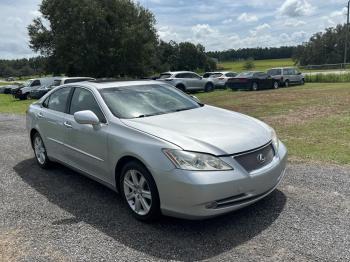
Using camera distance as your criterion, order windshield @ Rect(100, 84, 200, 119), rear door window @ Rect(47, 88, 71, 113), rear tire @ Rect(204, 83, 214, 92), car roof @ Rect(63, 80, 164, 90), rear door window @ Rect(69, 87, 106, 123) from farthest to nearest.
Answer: rear tire @ Rect(204, 83, 214, 92) < rear door window @ Rect(47, 88, 71, 113) < car roof @ Rect(63, 80, 164, 90) < rear door window @ Rect(69, 87, 106, 123) < windshield @ Rect(100, 84, 200, 119)

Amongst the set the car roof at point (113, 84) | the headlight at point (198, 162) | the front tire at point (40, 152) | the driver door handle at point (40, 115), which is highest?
the car roof at point (113, 84)

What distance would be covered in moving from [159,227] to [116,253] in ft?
2.15

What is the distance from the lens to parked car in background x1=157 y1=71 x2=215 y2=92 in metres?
26.8

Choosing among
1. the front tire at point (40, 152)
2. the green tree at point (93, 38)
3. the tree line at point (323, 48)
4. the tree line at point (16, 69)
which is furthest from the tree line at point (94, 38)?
the tree line at point (16, 69)

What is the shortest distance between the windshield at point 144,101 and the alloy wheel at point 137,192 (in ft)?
2.64

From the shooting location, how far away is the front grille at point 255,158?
13.0ft

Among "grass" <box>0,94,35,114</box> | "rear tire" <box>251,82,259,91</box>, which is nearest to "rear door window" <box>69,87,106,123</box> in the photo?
"grass" <box>0,94,35,114</box>

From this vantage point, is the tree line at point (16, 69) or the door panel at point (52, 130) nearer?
the door panel at point (52, 130)

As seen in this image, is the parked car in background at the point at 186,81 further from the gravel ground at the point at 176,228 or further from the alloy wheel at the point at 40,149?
the gravel ground at the point at 176,228

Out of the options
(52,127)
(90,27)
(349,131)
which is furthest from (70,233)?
(90,27)

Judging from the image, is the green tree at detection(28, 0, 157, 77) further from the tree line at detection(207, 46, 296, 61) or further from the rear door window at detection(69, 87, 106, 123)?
the tree line at detection(207, 46, 296, 61)

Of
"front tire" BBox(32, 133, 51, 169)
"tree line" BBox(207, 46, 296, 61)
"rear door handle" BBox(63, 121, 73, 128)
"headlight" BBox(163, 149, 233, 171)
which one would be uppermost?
"tree line" BBox(207, 46, 296, 61)

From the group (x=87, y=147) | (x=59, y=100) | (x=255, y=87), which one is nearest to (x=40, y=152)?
(x=59, y=100)

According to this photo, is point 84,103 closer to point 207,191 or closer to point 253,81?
point 207,191
